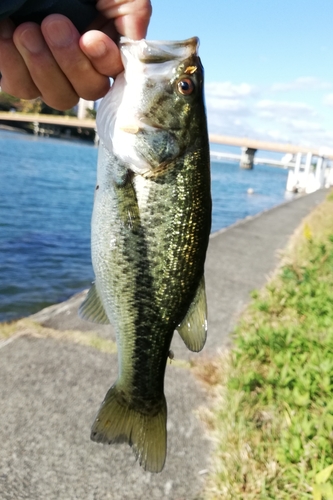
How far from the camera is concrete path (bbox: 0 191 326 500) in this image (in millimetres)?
3373

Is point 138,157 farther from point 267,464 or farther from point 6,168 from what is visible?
point 6,168

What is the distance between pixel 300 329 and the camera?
4750 millimetres

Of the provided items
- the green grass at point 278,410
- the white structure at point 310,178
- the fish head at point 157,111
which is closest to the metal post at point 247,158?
the white structure at point 310,178

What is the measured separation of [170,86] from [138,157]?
0.33 m

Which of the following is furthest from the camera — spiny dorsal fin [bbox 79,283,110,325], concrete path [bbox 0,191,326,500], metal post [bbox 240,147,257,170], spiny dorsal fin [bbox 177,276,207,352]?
metal post [bbox 240,147,257,170]

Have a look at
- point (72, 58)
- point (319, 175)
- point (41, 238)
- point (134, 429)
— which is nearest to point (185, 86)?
point (72, 58)

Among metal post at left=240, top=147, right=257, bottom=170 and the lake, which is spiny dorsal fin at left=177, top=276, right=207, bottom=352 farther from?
metal post at left=240, top=147, right=257, bottom=170

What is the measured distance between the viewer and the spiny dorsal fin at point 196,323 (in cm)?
220

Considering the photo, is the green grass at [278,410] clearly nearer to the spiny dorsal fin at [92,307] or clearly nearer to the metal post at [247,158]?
the spiny dorsal fin at [92,307]

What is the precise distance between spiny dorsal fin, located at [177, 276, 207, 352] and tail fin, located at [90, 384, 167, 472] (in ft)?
1.24

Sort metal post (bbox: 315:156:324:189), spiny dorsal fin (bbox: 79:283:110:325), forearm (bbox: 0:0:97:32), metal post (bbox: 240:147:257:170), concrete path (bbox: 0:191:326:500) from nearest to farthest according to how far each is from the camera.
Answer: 1. forearm (bbox: 0:0:97:32)
2. spiny dorsal fin (bbox: 79:283:110:325)
3. concrete path (bbox: 0:191:326:500)
4. metal post (bbox: 315:156:324:189)
5. metal post (bbox: 240:147:257:170)

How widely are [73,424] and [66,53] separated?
120 inches

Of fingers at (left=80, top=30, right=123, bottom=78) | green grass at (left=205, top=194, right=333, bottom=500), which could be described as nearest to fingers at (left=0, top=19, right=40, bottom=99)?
fingers at (left=80, top=30, right=123, bottom=78)

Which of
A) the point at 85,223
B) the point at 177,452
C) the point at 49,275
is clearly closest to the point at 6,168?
the point at 85,223
